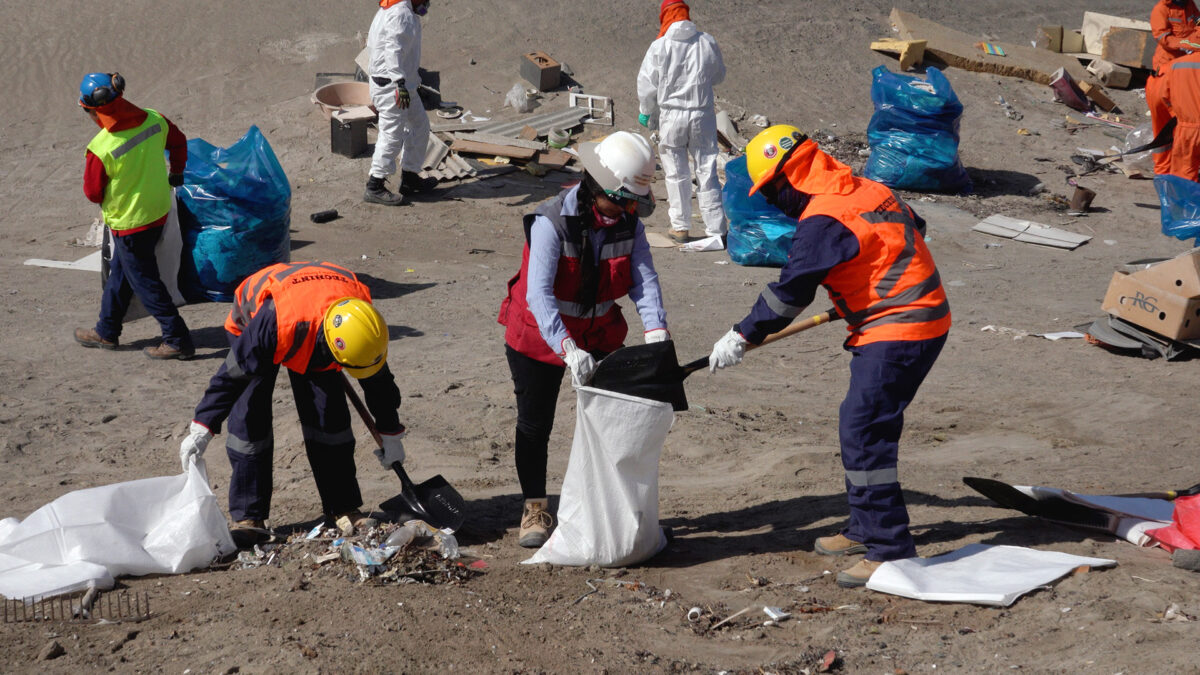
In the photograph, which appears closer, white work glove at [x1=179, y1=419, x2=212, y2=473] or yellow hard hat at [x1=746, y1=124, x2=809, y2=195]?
yellow hard hat at [x1=746, y1=124, x2=809, y2=195]

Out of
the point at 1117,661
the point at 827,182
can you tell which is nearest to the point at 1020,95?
the point at 827,182

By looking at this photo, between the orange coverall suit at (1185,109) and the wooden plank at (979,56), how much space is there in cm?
398

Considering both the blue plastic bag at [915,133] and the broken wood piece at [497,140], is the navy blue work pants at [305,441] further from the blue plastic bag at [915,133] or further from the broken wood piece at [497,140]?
the blue plastic bag at [915,133]

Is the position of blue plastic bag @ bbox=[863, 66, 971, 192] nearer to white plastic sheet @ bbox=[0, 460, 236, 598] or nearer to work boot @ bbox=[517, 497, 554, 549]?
work boot @ bbox=[517, 497, 554, 549]

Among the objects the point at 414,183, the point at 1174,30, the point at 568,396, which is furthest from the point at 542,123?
the point at 1174,30

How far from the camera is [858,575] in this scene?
3.84 metres

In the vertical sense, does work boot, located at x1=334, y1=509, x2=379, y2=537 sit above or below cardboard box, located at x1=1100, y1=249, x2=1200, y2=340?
below

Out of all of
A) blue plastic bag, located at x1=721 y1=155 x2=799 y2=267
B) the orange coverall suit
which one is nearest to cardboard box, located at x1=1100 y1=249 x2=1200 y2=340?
blue plastic bag, located at x1=721 y1=155 x2=799 y2=267

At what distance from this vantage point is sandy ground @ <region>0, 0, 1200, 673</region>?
3.34 metres

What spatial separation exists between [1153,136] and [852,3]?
5407 mm

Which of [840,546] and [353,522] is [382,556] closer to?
[353,522]

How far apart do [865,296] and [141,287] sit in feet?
15.2

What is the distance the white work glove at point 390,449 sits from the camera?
14.3 feet

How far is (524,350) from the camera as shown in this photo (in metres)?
4.10
